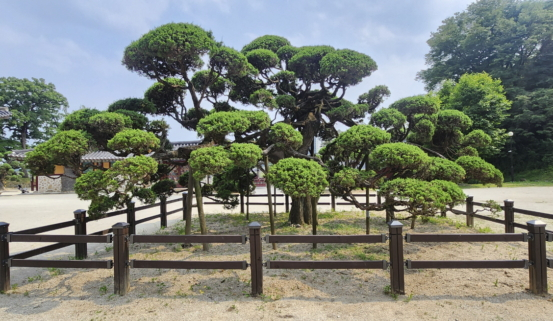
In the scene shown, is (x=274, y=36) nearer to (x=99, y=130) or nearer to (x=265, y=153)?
(x=265, y=153)

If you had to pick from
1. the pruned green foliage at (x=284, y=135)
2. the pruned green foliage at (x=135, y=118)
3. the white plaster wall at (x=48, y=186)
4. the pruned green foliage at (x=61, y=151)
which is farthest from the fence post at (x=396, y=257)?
the white plaster wall at (x=48, y=186)

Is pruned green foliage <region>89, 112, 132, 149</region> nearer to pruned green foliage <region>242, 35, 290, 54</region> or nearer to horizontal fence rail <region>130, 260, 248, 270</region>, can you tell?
horizontal fence rail <region>130, 260, 248, 270</region>

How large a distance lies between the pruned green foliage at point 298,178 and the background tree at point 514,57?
82.9ft

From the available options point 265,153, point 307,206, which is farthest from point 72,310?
point 307,206

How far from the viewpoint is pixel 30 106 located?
95.6 feet

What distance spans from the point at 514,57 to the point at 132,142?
3335 cm

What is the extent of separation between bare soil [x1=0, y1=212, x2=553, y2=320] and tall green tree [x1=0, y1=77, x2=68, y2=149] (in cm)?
3091

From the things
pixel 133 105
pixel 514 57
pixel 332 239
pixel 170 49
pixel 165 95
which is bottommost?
pixel 332 239

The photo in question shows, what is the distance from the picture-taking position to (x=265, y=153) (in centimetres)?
580

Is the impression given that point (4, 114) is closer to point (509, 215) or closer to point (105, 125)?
point (105, 125)

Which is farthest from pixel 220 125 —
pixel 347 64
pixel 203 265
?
pixel 347 64

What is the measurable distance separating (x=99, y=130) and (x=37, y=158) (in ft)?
3.36

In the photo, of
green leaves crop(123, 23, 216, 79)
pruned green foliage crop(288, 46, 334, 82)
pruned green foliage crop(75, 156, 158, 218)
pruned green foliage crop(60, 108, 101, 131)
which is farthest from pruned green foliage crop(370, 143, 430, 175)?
pruned green foliage crop(60, 108, 101, 131)

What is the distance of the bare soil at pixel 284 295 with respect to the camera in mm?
3260
